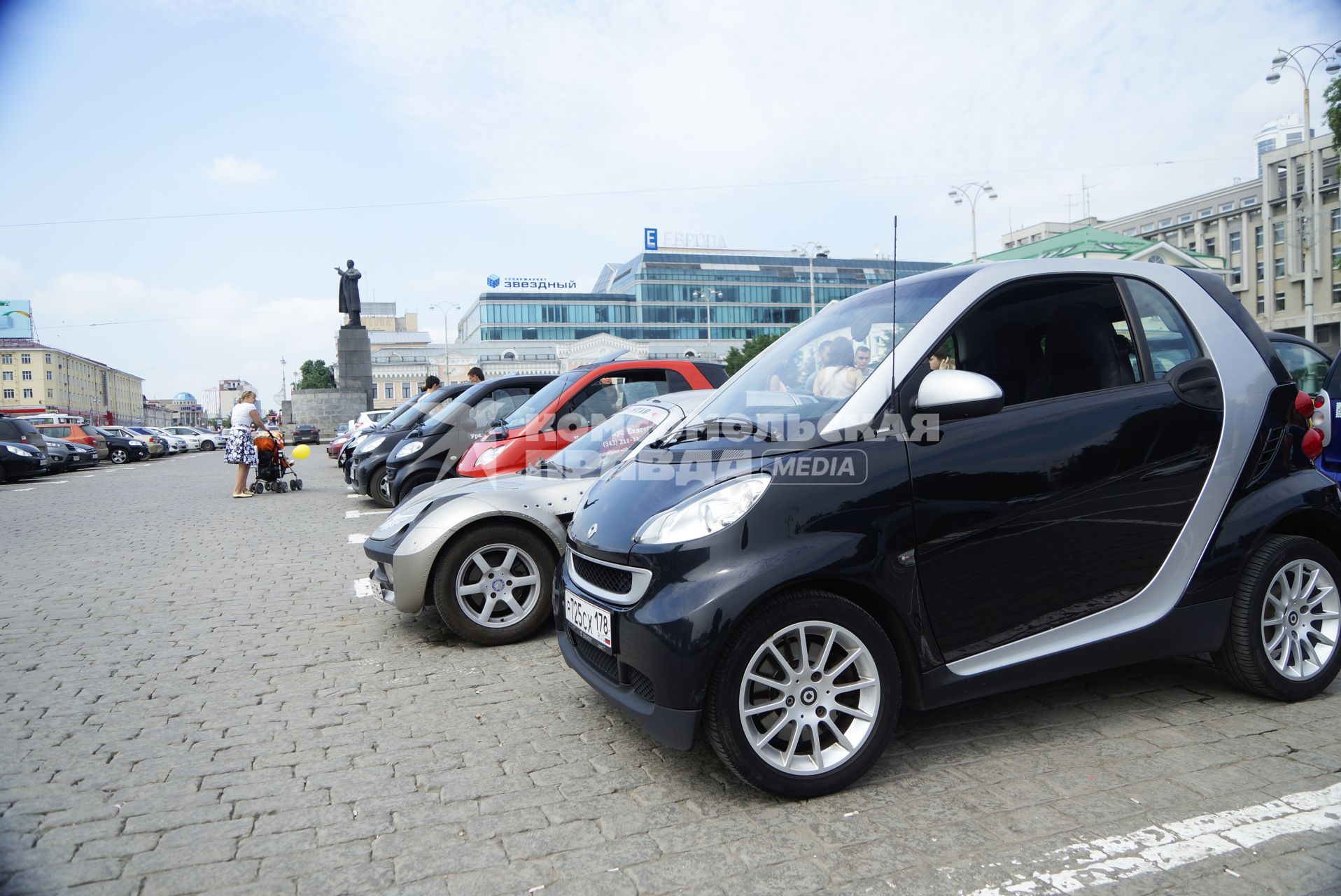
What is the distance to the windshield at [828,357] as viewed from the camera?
A: 3479mm

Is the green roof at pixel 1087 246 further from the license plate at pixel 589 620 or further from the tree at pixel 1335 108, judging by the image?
the license plate at pixel 589 620

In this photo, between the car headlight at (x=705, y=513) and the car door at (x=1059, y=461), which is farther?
the car door at (x=1059, y=461)

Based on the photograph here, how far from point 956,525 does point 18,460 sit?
25.2m

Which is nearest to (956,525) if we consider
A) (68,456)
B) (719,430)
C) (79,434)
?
(719,430)

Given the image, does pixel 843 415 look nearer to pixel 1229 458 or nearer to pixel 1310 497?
pixel 1229 458

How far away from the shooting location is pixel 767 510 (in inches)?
119

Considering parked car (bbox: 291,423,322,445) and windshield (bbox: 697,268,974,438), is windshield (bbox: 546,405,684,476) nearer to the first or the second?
windshield (bbox: 697,268,974,438)

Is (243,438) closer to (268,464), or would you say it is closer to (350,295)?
(268,464)

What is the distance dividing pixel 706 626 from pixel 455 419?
8.47 metres

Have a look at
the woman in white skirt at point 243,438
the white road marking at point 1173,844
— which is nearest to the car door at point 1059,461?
the white road marking at point 1173,844

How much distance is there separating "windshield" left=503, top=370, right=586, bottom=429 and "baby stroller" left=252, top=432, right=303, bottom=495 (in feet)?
31.7

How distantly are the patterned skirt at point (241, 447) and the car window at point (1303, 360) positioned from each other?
1533cm

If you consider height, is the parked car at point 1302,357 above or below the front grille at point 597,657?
above

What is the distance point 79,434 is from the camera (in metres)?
30.3
